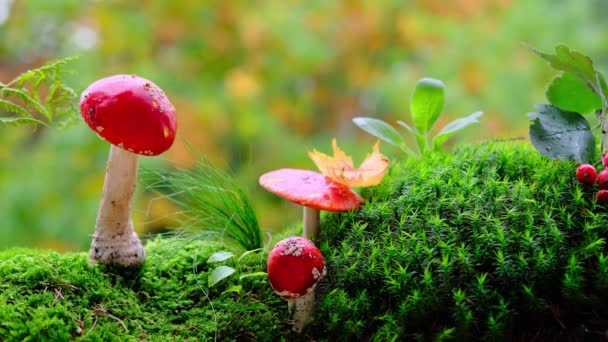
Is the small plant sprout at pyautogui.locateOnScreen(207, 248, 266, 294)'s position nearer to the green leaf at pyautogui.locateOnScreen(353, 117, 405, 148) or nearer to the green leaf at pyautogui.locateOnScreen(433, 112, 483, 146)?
the green leaf at pyautogui.locateOnScreen(353, 117, 405, 148)

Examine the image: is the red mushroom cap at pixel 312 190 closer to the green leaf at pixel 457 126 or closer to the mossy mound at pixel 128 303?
the mossy mound at pixel 128 303

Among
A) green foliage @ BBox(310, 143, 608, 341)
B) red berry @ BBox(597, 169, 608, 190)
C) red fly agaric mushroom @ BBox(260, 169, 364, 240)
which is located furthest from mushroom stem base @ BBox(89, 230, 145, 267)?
red berry @ BBox(597, 169, 608, 190)

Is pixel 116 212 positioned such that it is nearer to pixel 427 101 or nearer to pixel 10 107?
pixel 10 107

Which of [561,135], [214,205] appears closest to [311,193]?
[214,205]

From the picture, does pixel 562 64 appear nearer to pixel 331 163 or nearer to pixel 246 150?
pixel 331 163

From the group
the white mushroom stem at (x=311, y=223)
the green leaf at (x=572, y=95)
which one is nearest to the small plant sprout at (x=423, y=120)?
the green leaf at (x=572, y=95)
